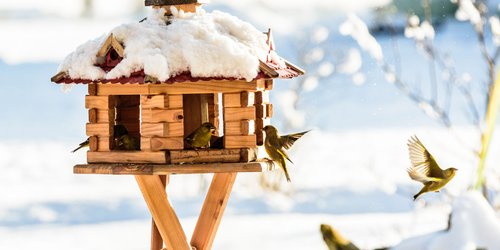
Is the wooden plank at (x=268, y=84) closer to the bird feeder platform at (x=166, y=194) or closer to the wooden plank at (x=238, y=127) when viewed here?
the wooden plank at (x=238, y=127)

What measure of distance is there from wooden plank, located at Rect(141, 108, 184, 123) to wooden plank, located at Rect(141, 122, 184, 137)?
0.05 ft

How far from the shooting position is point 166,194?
3.58 m

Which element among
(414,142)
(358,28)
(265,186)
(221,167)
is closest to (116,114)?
(221,167)

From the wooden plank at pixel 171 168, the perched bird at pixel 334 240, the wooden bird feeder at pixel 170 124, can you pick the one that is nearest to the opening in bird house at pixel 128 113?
the wooden bird feeder at pixel 170 124

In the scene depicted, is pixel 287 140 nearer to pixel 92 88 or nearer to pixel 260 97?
pixel 260 97

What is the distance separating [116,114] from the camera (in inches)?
150

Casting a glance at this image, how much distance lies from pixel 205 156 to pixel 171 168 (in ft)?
0.52

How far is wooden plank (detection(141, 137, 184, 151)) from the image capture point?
3.30 meters

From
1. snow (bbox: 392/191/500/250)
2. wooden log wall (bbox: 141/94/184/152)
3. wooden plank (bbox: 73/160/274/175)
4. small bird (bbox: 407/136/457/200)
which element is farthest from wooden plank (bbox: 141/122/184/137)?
snow (bbox: 392/191/500/250)

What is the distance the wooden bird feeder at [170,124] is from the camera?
328 cm

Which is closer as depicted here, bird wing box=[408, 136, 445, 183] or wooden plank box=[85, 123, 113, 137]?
bird wing box=[408, 136, 445, 183]

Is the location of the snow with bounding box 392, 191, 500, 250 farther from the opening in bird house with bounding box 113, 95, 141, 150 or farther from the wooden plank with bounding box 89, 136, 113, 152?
the opening in bird house with bounding box 113, 95, 141, 150

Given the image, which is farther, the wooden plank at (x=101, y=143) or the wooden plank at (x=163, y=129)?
the wooden plank at (x=101, y=143)

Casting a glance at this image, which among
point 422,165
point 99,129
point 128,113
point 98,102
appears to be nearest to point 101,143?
point 99,129
